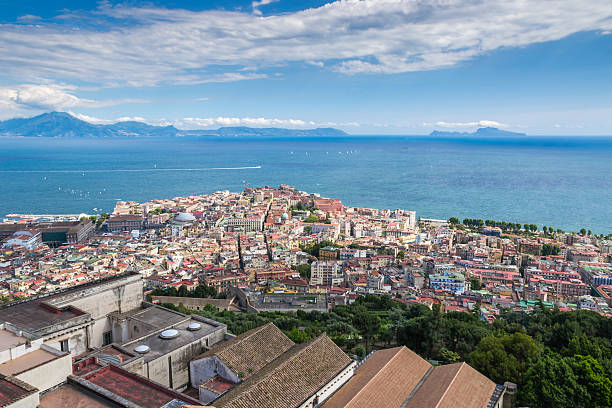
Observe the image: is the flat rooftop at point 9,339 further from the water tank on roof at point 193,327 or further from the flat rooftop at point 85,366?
the water tank on roof at point 193,327

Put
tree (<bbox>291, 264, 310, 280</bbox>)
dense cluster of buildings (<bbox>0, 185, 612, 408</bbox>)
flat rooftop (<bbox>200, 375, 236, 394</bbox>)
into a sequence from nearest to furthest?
dense cluster of buildings (<bbox>0, 185, 612, 408</bbox>)
flat rooftop (<bbox>200, 375, 236, 394</bbox>)
tree (<bbox>291, 264, 310, 280</bbox>)

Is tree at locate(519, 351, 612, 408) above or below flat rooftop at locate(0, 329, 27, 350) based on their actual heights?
below

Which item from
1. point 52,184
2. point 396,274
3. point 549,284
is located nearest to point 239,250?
point 396,274


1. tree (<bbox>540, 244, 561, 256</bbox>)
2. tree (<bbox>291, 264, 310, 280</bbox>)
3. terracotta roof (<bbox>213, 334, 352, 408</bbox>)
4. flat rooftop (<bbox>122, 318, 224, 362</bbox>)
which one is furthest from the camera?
tree (<bbox>540, 244, 561, 256</bbox>)

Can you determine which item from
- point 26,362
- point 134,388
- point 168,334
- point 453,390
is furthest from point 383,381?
point 26,362

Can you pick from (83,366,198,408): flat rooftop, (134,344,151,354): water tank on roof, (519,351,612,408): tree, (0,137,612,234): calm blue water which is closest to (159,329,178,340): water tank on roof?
(134,344,151,354): water tank on roof

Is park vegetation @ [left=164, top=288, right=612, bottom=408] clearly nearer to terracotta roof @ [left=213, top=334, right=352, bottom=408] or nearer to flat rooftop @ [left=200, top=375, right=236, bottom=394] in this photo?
terracotta roof @ [left=213, top=334, right=352, bottom=408]

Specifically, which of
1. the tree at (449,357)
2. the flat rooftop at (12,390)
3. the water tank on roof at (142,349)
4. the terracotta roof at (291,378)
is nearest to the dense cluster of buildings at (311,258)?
the tree at (449,357)
